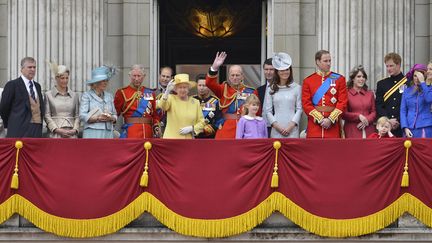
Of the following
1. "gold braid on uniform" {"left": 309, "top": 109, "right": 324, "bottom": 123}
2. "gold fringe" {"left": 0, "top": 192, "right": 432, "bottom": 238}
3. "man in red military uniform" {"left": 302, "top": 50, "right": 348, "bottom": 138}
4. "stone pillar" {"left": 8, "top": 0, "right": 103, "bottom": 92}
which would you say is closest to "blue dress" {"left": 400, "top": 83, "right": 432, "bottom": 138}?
"man in red military uniform" {"left": 302, "top": 50, "right": 348, "bottom": 138}

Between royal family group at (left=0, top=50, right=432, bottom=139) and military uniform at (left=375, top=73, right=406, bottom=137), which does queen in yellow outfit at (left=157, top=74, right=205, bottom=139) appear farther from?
military uniform at (left=375, top=73, right=406, bottom=137)

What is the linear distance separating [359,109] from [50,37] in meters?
5.47

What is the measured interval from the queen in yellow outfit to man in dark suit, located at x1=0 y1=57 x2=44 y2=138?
1784 mm

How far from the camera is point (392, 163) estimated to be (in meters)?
14.5

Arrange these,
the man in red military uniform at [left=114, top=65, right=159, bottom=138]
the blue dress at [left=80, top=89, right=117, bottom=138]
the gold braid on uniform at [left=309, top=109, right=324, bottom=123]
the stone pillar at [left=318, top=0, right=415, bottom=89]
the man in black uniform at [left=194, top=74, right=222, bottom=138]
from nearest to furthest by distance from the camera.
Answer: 1. the gold braid on uniform at [left=309, top=109, right=324, bottom=123]
2. the blue dress at [left=80, top=89, right=117, bottom=138]
3. the man in black uniform at [left=194, top=74, right=222, bottom=138]
4. the man in red military uniform at [left=114, top=65, right=159, bottom=138]
5. the stone pillar at [left=318, top=0, right=415, bottom=89]

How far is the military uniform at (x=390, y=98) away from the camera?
1589 centimetres

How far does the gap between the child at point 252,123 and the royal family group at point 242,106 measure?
0.01m

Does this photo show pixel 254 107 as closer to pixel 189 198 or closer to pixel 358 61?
pixel 189 198

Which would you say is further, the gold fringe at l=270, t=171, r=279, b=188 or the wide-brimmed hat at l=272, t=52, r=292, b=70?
the wide-brimmed hat at l=272, t=52, r=292, b=70

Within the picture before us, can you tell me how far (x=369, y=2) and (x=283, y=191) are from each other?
5224mm

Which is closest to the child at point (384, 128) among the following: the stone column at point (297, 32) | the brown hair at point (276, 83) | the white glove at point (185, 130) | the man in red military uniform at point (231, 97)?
the brown hair at point (276, 83)

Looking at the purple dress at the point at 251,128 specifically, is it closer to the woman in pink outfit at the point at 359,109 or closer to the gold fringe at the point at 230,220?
the gold fringe at the point at 230,220

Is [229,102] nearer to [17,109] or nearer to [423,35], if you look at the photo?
[17,109]

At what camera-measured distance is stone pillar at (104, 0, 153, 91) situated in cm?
1881
